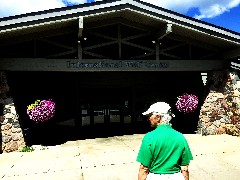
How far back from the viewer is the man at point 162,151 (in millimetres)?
2936

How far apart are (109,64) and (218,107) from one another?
15.5 ft

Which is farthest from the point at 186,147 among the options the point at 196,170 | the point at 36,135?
the point at 36,135

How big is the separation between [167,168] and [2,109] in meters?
6.89

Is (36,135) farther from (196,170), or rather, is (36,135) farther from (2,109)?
(196,170)

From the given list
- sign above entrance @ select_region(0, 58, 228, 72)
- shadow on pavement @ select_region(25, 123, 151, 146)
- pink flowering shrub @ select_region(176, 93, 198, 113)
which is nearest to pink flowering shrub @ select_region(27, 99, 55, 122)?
sign above entrance @ select_region(0, 58, 228, 72)

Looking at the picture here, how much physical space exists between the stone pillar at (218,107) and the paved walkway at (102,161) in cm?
87

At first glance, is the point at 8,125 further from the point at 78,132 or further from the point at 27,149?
the point at 78,132

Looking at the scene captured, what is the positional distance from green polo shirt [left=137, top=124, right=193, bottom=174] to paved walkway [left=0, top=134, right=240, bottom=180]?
9.59 feet

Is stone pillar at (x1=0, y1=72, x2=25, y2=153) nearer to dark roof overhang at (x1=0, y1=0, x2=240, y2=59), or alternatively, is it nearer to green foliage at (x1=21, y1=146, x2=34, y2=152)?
green foliage at (x1=21, y1=146, x2=34, y2=152)

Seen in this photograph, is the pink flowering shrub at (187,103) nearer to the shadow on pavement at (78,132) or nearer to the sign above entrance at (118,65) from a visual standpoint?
the sign above entrance at (118,65)

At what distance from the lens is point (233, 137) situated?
9.94 m

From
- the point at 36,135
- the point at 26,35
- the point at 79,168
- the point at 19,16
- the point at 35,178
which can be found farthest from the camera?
the point at 36,135

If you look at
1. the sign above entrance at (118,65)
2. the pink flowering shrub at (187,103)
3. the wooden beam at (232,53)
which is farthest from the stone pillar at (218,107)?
the sign above entrance at (118,65)

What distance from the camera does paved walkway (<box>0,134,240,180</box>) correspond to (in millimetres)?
6031
